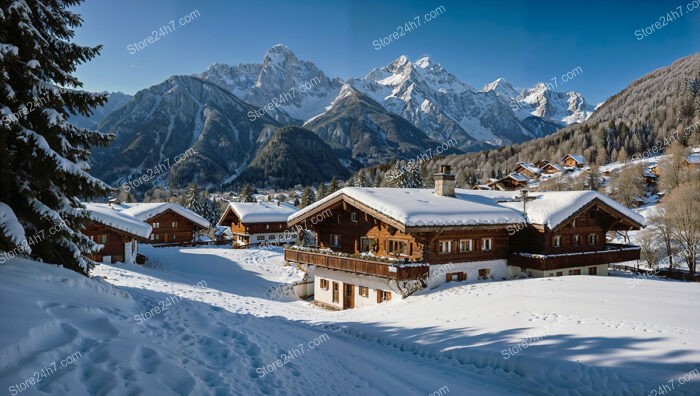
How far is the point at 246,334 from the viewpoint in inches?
395

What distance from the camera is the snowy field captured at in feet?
18.2

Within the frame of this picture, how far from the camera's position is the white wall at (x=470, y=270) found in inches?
878

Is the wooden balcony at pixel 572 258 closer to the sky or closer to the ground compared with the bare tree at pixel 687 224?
closer to the ground

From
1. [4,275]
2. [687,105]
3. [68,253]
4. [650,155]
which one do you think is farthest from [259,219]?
[687,105]

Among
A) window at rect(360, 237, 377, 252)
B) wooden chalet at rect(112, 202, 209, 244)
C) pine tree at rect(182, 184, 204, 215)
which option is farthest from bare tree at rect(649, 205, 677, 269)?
pine tree at rect(182, 184, 204, 215)

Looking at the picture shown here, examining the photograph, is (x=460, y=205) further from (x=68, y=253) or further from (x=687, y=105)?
(x=687, y=105)

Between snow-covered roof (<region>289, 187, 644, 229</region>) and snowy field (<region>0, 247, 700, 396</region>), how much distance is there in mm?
5601

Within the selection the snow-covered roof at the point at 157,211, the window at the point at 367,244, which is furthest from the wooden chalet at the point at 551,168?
the window at the point at 367,244

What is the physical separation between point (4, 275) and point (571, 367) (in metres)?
12.0

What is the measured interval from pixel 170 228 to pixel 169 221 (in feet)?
2.92

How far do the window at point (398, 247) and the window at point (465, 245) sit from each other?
3389 millimetres

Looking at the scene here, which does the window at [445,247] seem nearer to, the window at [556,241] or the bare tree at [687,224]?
the window at [556,241]

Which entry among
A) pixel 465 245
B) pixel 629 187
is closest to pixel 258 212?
pixel 465 245

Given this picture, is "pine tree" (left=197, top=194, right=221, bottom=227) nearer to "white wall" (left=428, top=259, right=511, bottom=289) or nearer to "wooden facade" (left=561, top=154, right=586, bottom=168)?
"white wall" (left=428, top=259, right=511, bottom=289)
